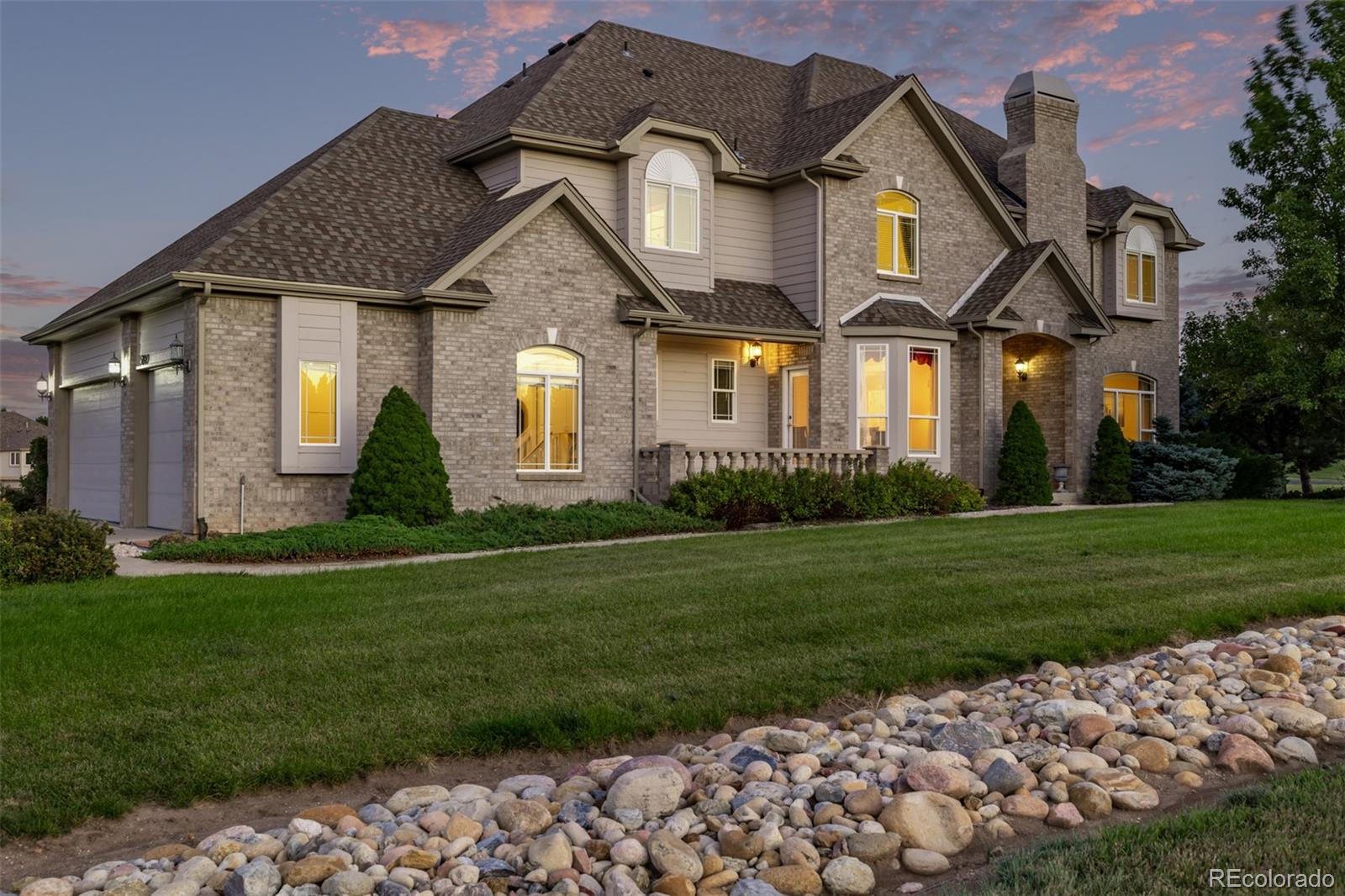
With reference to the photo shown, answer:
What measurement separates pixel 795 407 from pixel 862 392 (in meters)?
1.36

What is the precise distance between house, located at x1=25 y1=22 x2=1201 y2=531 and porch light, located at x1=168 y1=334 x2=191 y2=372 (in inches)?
2.8

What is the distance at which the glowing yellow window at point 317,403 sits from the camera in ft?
55.7

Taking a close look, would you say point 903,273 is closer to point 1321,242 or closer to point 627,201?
point 627,201

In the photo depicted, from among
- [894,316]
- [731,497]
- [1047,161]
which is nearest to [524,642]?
[731,497]

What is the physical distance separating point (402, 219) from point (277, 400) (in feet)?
13.3

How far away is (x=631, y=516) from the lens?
1722cm

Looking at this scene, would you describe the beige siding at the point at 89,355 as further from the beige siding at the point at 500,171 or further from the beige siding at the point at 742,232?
the beige siding at the point at 742,232

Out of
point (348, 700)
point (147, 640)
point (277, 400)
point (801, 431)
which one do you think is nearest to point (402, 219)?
point (277, 400)

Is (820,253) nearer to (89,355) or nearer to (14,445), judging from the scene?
(89,355)

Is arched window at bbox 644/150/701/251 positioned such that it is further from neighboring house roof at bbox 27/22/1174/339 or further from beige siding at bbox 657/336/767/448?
beige siding at bbox 657/336/767/448

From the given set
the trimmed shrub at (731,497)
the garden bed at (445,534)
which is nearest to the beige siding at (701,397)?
the trimmed shrub at (731,497)

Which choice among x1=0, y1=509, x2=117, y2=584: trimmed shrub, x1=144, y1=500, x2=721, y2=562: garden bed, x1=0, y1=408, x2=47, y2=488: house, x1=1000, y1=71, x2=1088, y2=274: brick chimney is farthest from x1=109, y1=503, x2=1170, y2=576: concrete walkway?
x1=0, y1=408, x2=47, y2=488: house

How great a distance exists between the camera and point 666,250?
69.5 ft

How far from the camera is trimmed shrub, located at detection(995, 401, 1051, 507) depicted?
22656 millimetres
